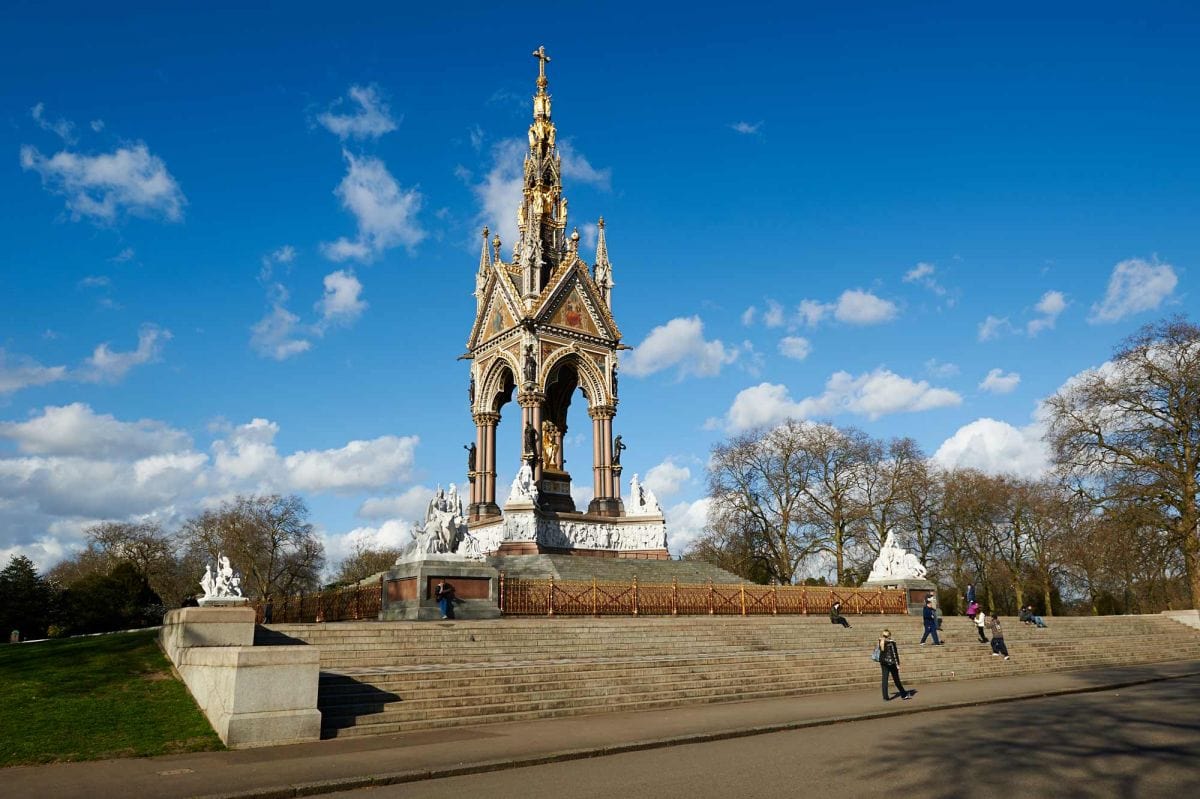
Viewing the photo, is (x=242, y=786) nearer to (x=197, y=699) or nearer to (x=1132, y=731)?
(x=197, y=699)

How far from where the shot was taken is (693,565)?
113 ft

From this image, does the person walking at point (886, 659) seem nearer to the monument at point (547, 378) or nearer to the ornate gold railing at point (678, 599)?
the ornate gold railing at point (678, 599)

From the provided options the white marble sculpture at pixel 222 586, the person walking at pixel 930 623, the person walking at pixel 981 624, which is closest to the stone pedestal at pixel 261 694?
the white marble sculpture at pixel 222 586

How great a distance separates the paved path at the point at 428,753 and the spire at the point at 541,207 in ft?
87.2

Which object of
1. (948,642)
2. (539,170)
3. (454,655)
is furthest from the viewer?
(539,170)

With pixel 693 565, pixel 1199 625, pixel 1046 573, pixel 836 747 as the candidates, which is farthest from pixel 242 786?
pixel 1046 573

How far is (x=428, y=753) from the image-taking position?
10.8 meters

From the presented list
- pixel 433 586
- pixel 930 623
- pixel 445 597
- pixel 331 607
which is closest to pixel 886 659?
pixel 930 623

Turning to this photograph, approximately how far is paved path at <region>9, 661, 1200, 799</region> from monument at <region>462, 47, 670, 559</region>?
19.9 metres

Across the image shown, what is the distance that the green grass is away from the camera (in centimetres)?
1077

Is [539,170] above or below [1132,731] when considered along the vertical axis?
above

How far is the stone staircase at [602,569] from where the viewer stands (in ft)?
99.2

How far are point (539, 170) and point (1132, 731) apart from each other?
1423 inches

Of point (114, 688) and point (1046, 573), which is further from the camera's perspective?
point (1046, 573)
